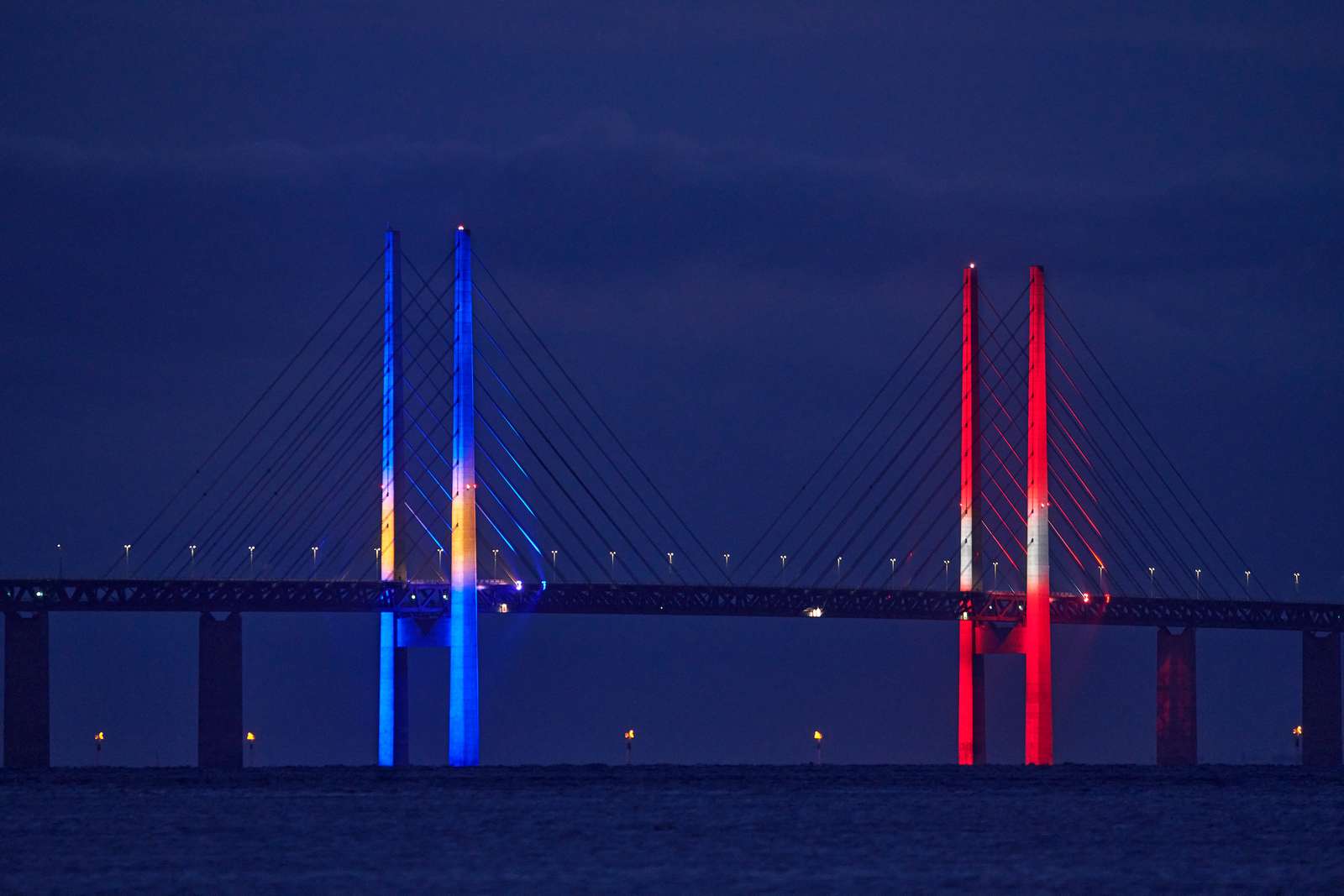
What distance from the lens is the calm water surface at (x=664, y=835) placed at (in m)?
34.2

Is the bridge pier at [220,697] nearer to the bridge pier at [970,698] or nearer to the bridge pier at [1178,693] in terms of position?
the bridge pier at [970,698]

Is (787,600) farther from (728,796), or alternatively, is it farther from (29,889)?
(29,889)

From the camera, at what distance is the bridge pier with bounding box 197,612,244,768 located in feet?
265

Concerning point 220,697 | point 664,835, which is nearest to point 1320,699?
point 220,697

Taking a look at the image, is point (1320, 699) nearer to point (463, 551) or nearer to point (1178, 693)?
point (1178, 693)

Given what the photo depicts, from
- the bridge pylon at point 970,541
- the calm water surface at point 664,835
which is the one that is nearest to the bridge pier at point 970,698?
the bridge pylon at point 970,541

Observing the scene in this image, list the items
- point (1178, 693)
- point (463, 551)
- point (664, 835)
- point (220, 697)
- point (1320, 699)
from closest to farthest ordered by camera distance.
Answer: point (664, 835), point (463, 551), point (220, 697), point (1178, 693), point (1320, 699)

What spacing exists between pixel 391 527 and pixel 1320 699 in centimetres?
4388

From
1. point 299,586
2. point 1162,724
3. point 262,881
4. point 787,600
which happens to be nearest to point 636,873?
point 262,881

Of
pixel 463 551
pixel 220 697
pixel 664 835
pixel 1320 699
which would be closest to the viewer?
pixel 664 835

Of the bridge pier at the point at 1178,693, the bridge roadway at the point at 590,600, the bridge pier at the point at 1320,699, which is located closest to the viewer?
the bridge roadway at the point at 590,600

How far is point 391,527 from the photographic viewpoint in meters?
76.6

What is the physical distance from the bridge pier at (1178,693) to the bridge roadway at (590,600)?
2.60 feet

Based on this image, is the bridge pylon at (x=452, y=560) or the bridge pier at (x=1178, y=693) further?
the bridge pier at (x=1178, y=693)
